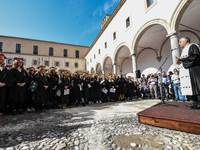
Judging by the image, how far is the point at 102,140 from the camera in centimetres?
190

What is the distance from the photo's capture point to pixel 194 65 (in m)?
2.97

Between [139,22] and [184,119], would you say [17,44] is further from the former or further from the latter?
[184,119]

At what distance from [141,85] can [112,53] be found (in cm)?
814

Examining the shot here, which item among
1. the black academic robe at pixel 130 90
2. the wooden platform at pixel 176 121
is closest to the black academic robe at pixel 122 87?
the black academic robe at pixel 130 90

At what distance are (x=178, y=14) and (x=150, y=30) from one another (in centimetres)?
424

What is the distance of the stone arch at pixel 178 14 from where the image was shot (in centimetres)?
705

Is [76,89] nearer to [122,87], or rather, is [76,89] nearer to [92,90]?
[92,90]

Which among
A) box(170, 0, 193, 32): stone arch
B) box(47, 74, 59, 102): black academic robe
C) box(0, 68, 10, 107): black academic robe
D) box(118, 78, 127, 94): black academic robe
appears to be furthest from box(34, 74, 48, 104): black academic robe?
box(170, 0, 193, 32): stone arch

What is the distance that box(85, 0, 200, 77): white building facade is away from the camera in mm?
7779

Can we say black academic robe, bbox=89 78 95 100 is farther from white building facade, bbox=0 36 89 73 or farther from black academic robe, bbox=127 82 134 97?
white building facade, bbox=0 36 89 73

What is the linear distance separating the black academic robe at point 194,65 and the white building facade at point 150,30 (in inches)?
143

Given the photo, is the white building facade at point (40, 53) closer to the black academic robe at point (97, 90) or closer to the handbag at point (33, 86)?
the black academic robe at point (97, 90)

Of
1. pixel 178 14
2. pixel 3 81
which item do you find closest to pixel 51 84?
pixel 3 81

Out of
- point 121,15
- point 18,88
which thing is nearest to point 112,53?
point 121,15
